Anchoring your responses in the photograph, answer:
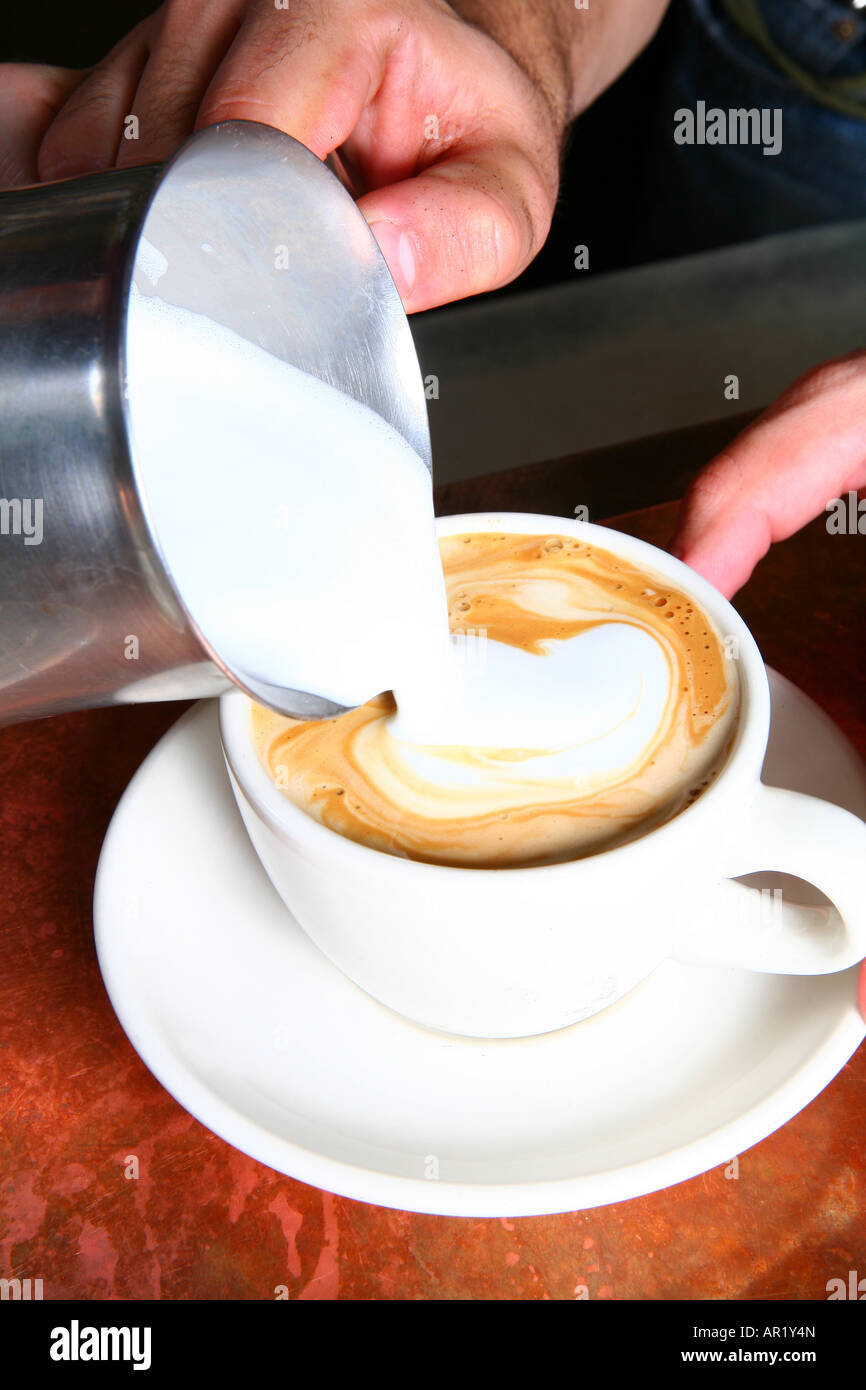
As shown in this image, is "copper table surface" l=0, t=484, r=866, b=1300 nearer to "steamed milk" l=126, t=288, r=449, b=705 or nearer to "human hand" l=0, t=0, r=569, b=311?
"steamed milk" l=126, t=288, r=449, b=705

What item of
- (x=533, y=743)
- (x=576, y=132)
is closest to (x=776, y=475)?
(x=533, y=743)

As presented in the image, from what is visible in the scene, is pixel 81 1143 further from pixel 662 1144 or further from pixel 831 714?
pixel 831 714

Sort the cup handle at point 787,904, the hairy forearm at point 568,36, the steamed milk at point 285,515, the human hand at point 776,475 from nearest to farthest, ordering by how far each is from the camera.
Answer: the steamed milk at point 285,515, the cup handle at point 787,904, the human hand at point 776,475, the hairy forearm at point 568,36

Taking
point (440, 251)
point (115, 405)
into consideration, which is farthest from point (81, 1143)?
point (440, 251)

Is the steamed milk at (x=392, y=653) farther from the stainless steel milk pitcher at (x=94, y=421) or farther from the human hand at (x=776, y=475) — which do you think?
the human hand at (x=776, y=475)

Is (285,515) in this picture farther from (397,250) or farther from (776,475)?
(776,475)

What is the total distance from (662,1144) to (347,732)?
36 centimetres

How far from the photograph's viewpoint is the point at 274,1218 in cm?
81

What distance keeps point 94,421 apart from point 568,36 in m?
1.42

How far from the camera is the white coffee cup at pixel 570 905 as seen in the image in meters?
0.72

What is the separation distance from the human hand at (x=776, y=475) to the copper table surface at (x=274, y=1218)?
0.53m

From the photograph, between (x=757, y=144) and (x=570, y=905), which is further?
(x=757, y=144)

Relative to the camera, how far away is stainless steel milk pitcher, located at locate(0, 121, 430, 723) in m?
0.48

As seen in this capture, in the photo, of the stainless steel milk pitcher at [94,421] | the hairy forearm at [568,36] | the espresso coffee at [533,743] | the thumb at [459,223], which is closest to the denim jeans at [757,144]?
the hairy forearm at [568,36]
